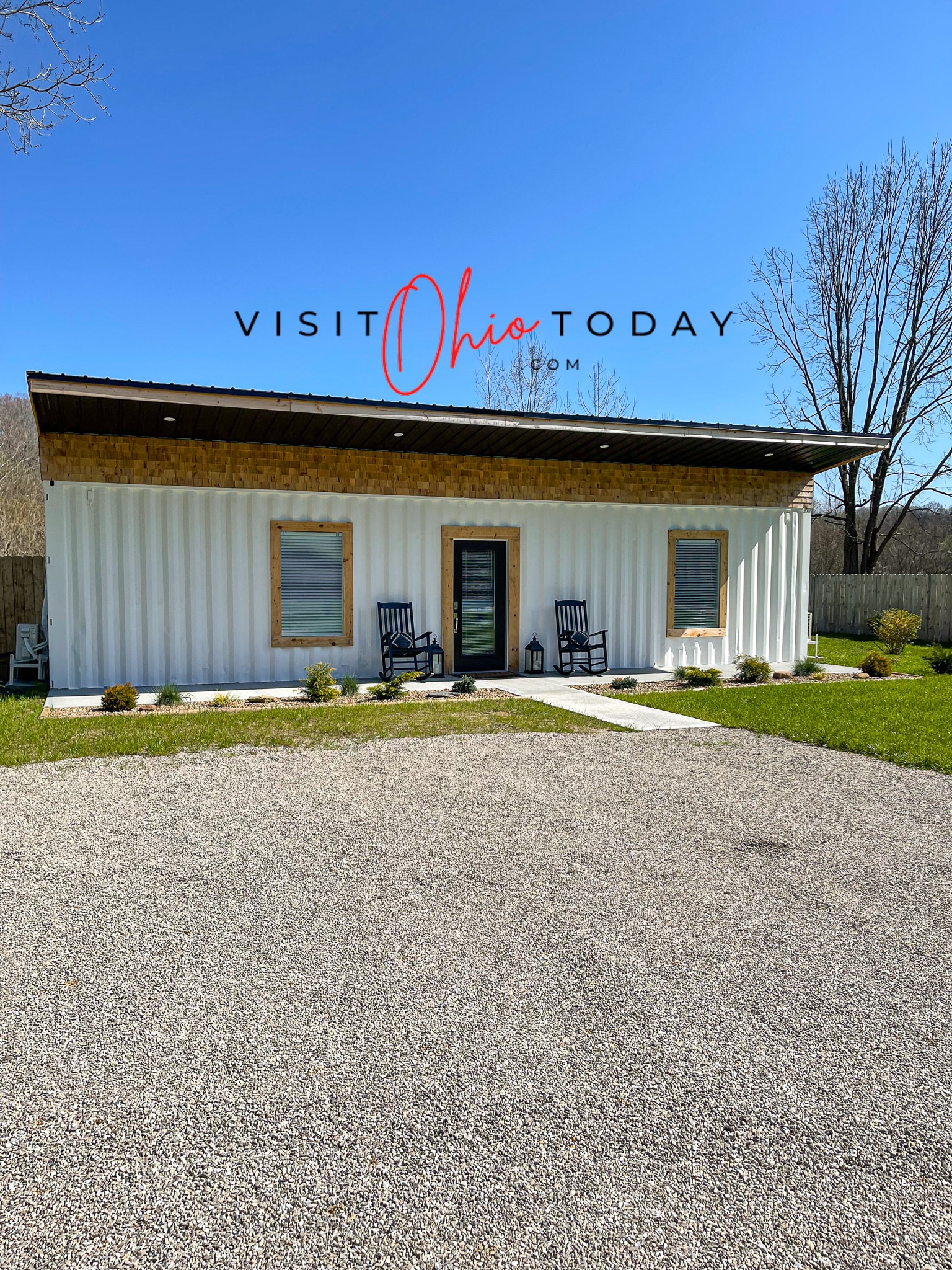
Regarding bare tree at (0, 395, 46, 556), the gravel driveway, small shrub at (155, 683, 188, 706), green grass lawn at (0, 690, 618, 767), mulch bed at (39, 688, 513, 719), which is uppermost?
bare tree at (0, 395, 46, 556)

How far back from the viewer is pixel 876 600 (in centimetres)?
2027

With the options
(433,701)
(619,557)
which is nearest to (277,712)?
(433,701)

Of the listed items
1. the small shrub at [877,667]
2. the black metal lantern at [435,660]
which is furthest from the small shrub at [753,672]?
the black metal lantern at [435,660]

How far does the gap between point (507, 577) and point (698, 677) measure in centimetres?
302

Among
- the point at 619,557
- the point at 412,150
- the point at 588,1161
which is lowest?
the point at 588,1161

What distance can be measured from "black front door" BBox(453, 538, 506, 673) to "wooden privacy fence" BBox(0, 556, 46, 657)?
620 cm

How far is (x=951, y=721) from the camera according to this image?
26.5 ft

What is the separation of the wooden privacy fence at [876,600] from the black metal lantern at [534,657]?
11358 millimetres

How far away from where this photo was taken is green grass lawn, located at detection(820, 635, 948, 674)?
44.1 ft

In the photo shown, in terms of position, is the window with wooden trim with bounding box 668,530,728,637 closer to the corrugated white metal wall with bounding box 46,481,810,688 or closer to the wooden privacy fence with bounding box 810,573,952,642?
the corrugated white metal wall with bounding box 46,481,810,688

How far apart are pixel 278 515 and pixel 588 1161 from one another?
31.5ft

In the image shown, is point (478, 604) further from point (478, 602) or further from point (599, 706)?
point (599, 706)

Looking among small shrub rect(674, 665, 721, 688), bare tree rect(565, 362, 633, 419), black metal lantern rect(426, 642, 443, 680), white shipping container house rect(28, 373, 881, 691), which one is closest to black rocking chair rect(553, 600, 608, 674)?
white shipping container house rect(28, 373, 881, 691)

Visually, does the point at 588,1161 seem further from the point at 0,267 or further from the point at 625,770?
the point at 0,267
